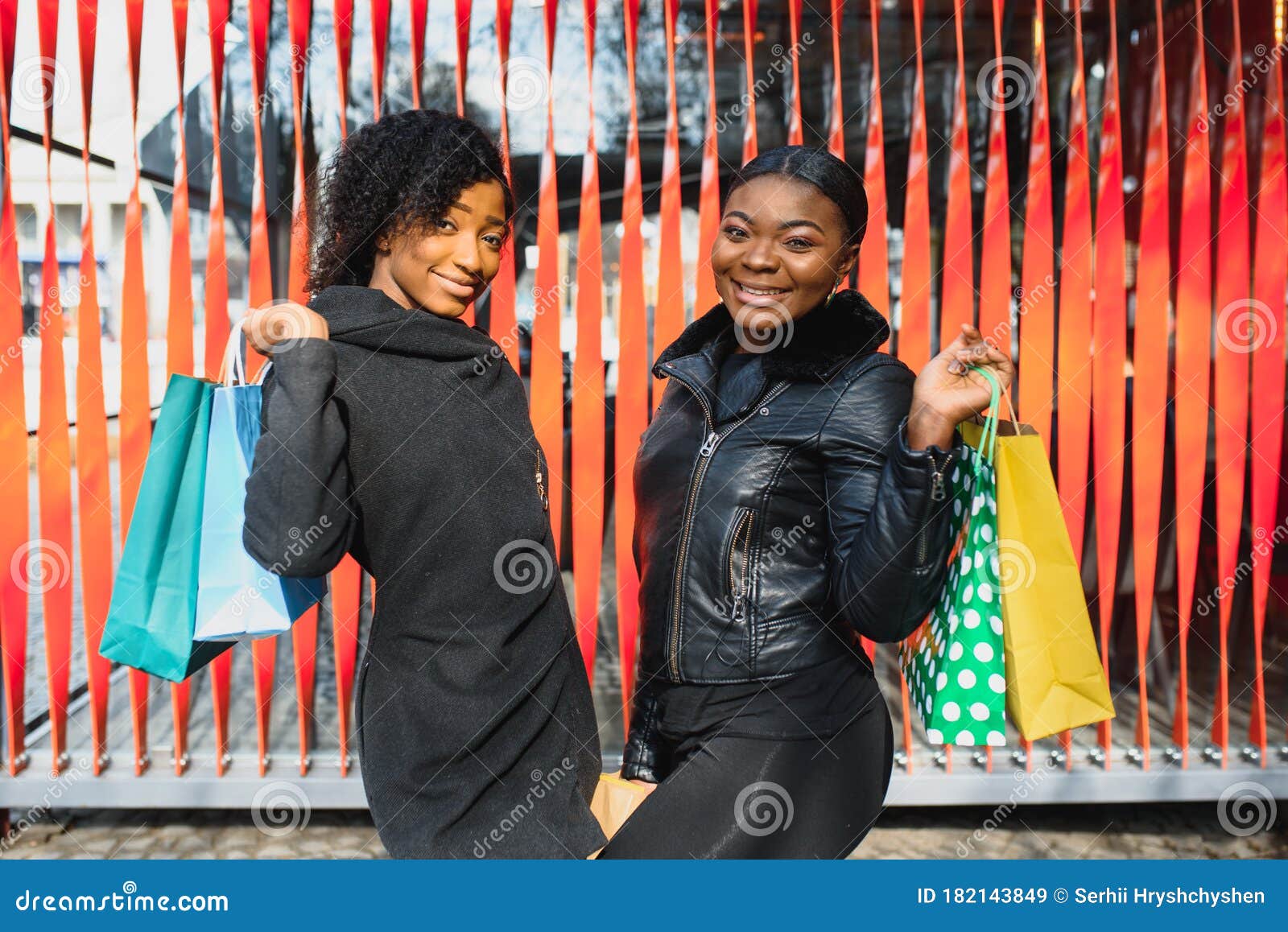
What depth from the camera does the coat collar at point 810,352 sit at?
164 cm

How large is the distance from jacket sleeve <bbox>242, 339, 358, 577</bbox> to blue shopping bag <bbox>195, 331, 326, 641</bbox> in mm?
207

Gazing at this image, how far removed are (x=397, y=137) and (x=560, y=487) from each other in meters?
1.88

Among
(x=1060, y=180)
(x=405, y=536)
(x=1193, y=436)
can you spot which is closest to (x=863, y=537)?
(x=405, y=536)

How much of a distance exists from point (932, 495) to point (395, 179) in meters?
0.90

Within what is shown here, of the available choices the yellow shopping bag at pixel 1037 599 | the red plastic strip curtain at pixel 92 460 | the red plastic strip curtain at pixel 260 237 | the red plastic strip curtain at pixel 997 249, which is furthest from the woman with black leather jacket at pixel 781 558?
the red plastic strip curtain at pixel 92 460

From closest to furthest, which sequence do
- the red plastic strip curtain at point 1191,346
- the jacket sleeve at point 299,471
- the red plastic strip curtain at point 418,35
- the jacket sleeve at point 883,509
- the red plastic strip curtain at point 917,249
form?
the jacket sleeve at point 299,471, the jacket sleeve at point 883,509, the red plastic strip curtain at point 418,35, the red plastic strip curtain at point 917,249, the red plastic strip curtain at point 1191,346

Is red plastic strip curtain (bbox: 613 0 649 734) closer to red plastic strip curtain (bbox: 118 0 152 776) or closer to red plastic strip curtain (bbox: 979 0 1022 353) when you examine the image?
red plastic strip curtain (bbox: 979 0 1022 353)

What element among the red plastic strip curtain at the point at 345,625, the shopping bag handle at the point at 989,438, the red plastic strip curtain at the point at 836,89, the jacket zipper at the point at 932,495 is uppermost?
the red plastic strip curtain at the point at 836,89

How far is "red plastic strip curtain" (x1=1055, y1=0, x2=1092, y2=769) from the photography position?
310 centimetres

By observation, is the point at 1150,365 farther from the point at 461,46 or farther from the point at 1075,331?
the point at 461,46

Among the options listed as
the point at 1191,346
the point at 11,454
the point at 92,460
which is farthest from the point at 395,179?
the point at 1191,346

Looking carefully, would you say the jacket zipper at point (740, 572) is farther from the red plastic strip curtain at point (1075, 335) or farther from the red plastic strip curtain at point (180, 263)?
the red plastic strip curtain at point (180, 263)

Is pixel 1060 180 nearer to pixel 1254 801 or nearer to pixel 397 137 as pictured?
pixel 1254 801

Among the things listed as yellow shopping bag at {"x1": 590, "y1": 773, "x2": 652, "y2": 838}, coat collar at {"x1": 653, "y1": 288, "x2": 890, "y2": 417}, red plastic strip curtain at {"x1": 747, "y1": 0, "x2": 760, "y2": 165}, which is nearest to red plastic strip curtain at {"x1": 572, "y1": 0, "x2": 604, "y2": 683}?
red plastic strip curtain at {"x1": 747, "y1": 0, "x2": 760, "y2": 165}
